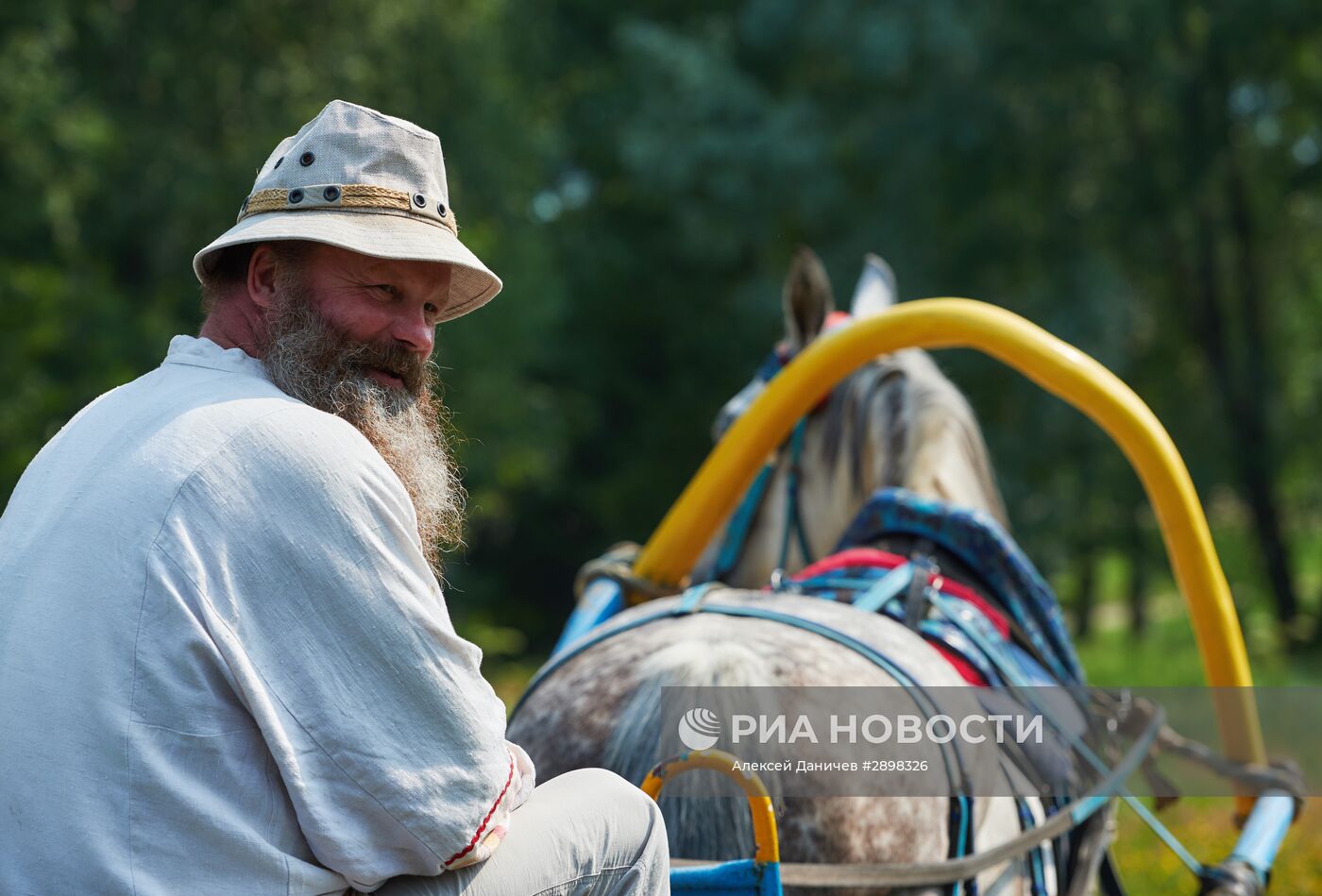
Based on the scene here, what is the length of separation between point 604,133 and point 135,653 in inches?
688

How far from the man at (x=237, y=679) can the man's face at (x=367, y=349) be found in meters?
0.12

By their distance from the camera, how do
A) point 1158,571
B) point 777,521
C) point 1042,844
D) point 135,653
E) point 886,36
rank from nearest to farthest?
point 135,653 < point 1042,844 < point 777,521 < point 886,36 < point 1158,571

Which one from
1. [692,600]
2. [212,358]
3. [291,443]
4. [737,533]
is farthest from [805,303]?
[291,443]

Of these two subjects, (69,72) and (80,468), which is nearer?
(80,468)

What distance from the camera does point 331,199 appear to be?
176 centimetres

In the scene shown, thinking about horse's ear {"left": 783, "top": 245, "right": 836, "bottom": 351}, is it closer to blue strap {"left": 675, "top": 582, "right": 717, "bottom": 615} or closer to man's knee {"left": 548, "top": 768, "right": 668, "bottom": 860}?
blue strap {"left": 675, "top": 582, "right": 717, "bottom": 615}

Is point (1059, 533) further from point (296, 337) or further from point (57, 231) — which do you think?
point (296, 337)

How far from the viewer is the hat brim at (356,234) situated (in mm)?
1714

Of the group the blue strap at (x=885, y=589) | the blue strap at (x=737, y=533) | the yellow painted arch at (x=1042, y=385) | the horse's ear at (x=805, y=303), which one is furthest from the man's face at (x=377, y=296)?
the horse's ear at (x=805, y=303)

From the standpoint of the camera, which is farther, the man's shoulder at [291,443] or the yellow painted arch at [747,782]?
the yellow painted arch at [747,782]

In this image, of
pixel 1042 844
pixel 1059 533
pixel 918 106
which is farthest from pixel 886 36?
pixel 1042 844

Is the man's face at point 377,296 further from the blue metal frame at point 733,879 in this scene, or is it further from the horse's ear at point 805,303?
the horse's ear at point 805,303

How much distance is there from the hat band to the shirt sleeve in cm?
35

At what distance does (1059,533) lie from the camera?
1473 centimetres
